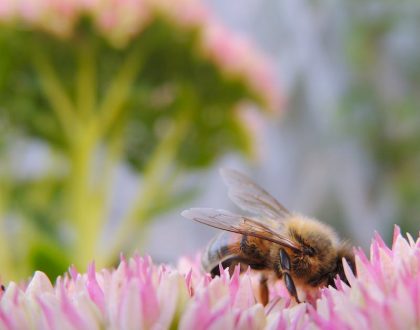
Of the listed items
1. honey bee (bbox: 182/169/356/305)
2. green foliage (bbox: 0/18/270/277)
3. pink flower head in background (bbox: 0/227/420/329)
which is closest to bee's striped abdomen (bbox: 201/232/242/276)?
honey bee (bbox: 182/169/356/305)

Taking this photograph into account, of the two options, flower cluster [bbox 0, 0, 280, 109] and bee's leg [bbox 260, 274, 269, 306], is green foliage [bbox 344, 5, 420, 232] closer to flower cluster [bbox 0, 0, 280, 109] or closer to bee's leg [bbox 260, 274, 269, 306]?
flower cluster [bbox 0, 0, 280, 109]

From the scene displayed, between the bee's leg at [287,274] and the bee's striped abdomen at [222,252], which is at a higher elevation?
the bee's striped abdomen at [222,252]

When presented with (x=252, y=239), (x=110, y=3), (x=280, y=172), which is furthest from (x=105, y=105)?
(x=280, y=172)

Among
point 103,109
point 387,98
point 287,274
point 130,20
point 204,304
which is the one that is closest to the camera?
point 204,304

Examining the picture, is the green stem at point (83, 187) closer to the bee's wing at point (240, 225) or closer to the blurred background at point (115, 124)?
the blurred background at point (115, 124)

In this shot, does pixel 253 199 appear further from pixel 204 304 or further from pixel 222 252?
pixel 204 304

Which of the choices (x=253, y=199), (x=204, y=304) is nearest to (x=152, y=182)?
(x=253, y=199)

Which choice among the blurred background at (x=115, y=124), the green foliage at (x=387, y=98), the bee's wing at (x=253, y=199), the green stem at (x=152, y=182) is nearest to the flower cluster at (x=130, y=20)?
the blurred background at (x=115, y=124)

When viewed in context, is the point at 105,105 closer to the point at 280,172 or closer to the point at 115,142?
the point at 115,142
